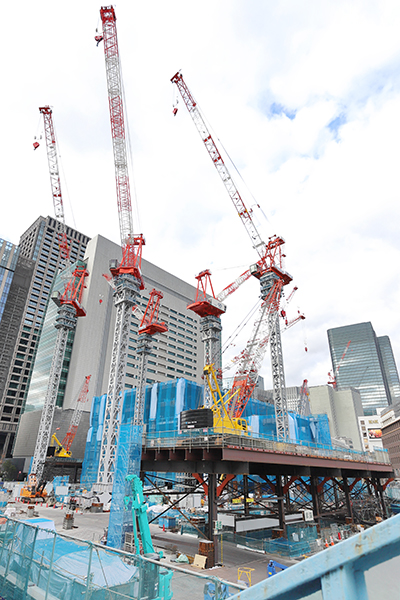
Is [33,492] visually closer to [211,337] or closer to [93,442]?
[93,442]

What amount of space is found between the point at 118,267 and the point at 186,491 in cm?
4891

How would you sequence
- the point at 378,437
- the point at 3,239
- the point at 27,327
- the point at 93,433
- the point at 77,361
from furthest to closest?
the point at 378,437
the point at 3,239
the point at 27,327
the point at 77,361
the point at 93,433

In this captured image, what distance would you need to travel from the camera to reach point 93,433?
334ft

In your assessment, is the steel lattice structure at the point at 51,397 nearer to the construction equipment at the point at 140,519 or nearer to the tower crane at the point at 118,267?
the tower crane at the point at 118,267

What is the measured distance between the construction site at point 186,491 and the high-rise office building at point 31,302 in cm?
1879

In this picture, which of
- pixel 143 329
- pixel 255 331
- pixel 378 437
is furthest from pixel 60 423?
pixel 378 437

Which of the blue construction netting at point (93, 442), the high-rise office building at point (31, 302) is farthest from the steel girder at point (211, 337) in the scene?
the high-rise office building at point (31, 302)

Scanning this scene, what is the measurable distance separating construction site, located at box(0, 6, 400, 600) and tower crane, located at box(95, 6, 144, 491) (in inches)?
12.2

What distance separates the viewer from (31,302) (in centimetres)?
16175

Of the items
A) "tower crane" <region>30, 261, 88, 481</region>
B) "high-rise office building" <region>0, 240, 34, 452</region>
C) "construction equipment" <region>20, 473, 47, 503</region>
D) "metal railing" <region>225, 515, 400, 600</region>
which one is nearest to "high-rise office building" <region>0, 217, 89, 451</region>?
"high-rise office building" <region>0, 240, 34, 452</region>

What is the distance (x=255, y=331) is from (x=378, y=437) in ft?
498

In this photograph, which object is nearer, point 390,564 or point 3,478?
point 390,564

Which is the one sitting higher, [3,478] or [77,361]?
[77,361]

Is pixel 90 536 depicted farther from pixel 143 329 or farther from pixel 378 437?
pixel 378 437
